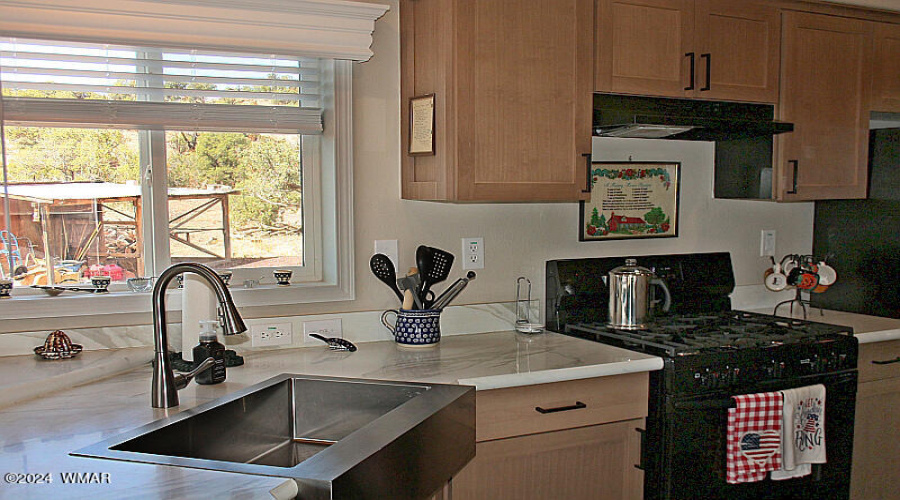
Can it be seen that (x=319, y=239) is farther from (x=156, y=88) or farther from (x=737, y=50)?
(x=737, y=50)

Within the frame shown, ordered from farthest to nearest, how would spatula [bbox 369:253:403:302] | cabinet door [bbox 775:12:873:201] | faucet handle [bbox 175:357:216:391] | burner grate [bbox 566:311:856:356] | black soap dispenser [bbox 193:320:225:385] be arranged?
cabinet door [bbox 775:12:873:201] < spatula [bbox 369:253:403:302] < burner grate [bbox 566:311:856:356] < black soap dispenser [bbox 193:320:225:385] < faucet handle [bbox 175:357:216:391]

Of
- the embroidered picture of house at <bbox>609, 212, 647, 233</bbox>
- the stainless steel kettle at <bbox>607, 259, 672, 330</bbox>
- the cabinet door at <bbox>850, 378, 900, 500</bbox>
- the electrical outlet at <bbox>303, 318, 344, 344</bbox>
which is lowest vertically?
the cabinet door at <bbox>850, 378, 900, 500</bbox>

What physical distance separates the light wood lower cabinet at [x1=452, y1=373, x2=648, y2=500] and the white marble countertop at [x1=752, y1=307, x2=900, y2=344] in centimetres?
98

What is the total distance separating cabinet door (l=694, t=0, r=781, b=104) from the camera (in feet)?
8.70

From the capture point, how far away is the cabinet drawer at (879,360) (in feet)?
8.86

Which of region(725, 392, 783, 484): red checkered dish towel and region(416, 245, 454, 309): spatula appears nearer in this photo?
region(725, 392, 783, 484): red checkered dish towel

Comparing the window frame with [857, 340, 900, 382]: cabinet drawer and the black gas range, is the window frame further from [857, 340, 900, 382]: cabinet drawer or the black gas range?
[857, 340, 900, 382]: cabinet drawer

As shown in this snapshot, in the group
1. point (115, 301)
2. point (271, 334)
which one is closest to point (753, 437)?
point (271, 334)

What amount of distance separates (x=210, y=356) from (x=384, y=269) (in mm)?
682

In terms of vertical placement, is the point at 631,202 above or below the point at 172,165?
below

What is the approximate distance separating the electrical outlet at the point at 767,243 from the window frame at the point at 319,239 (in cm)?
182

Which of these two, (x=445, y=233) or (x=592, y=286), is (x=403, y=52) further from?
(x=592, y=286)

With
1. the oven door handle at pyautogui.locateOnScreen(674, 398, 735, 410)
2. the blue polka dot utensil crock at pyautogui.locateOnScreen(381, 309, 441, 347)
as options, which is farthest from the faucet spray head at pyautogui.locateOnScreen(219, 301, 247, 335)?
the oven door handle at pyautogui.locateOnScreen(674, 398, 735, 410)

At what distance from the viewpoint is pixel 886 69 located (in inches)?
119
